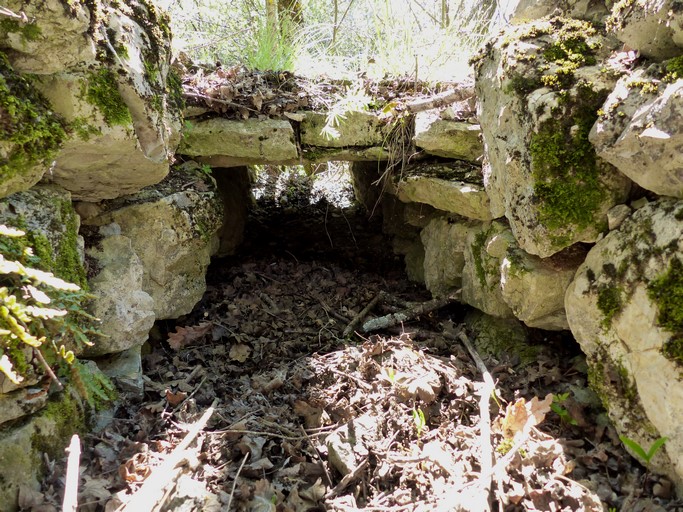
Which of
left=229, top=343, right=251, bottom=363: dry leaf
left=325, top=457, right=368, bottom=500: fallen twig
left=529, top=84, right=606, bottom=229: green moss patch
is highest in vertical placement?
left=529, top=84, right=606, bottom=229: green moss patch

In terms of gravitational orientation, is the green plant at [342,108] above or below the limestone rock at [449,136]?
above

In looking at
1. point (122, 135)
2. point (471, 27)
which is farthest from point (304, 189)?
point (122, 135)

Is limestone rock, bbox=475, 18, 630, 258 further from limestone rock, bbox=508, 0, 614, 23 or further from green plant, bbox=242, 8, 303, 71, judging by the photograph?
green plant, bbox=242, 8, 303, 71

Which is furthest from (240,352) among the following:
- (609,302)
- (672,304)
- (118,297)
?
(672,304)

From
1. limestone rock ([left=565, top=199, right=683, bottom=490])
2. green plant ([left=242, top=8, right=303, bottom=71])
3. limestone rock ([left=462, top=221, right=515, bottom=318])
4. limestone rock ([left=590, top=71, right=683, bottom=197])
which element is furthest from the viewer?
green plant ([left=242, top=8, right=303, bottom=71])

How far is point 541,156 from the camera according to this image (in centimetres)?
278

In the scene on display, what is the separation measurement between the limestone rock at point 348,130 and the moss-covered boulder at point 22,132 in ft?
7.28

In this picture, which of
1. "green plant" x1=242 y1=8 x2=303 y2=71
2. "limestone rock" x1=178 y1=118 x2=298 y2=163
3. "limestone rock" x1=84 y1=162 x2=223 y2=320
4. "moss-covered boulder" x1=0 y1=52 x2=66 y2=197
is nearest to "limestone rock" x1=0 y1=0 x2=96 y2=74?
"moss-covered boulder" x1=0 y1=52 x2=66 y2=197

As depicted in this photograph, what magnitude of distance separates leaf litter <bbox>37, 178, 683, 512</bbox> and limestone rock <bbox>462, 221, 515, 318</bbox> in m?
0.30

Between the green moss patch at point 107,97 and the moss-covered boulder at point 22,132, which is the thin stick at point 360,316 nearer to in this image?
the green moss patch at point 107,97

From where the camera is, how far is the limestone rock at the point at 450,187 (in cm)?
381

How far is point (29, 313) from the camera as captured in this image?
224cm

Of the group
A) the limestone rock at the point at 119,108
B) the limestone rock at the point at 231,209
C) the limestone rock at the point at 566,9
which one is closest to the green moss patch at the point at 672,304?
the limestone rock at the point at 566,9

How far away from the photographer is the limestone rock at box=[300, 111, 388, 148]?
168 inches
